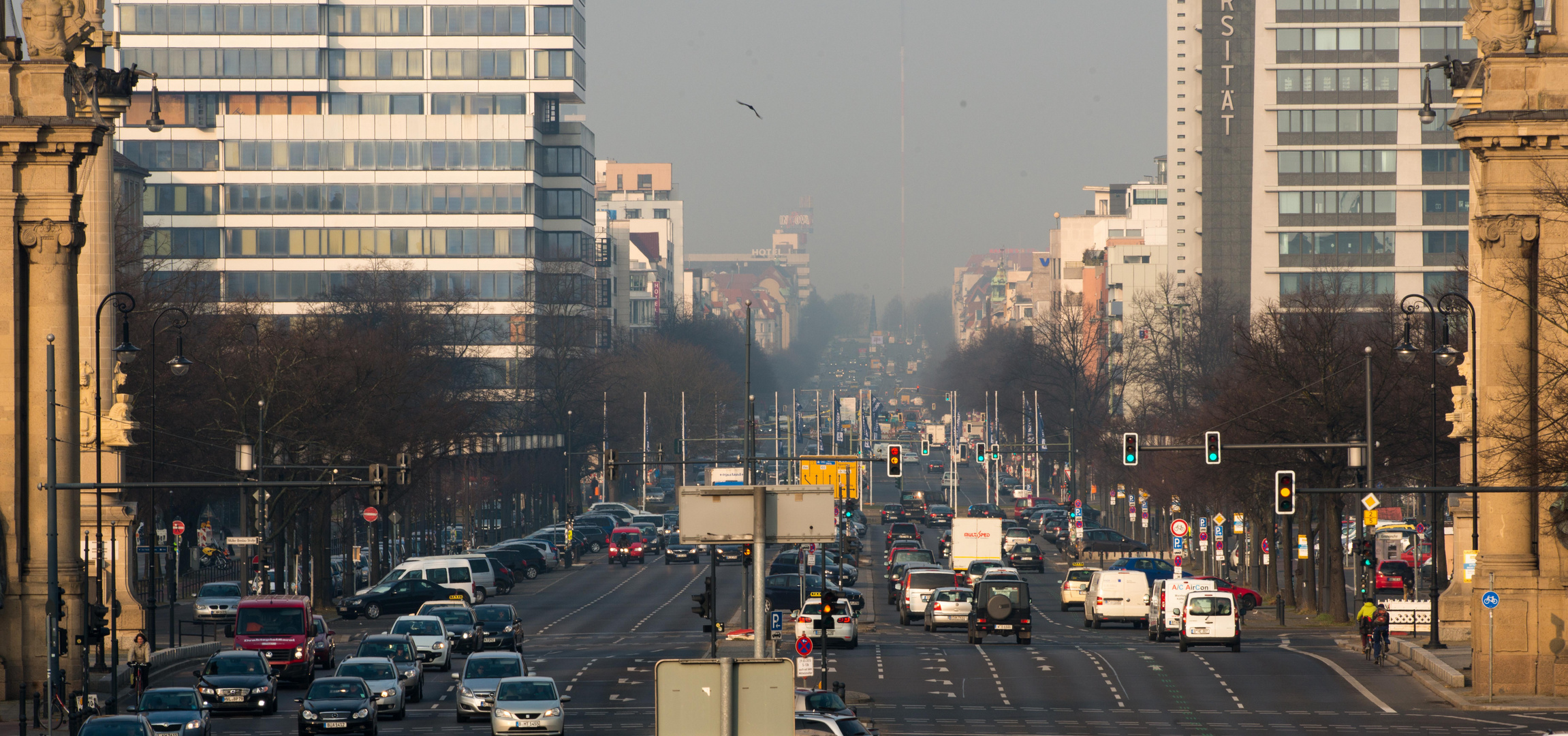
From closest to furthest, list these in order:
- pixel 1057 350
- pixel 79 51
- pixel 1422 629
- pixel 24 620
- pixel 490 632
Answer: pixel 24 620, pixel 79 51, pixel 490 632, pixel 1422 629, pixel 1057 350

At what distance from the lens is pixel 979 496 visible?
164 metres

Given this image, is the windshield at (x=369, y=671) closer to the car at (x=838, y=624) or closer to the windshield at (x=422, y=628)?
the windshield at (x=422, y=628)

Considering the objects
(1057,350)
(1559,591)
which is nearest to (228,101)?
(1057,350)

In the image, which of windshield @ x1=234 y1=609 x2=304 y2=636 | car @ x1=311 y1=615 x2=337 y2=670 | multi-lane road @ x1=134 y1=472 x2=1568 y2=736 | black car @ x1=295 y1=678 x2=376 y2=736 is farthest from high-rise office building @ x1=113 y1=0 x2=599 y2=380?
black car @ x1=295 y1=678 x2=376 y2=736

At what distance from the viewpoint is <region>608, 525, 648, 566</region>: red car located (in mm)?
101250

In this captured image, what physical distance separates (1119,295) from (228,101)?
91701 mm

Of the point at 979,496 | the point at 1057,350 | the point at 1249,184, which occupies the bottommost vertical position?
the point at 979,496

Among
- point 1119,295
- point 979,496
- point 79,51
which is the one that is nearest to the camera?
point 79,51

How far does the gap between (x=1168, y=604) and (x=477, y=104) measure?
323 ft

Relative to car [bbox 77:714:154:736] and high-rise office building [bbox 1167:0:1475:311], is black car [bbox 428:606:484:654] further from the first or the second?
high-rise office building [bbox 1167:0:1475:311]

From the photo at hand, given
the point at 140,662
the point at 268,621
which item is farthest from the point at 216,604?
the point at 140,662

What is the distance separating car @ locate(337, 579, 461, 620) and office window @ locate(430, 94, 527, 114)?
78.8m

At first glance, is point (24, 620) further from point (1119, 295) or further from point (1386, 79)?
point (1119, 295)

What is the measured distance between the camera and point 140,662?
144ft
